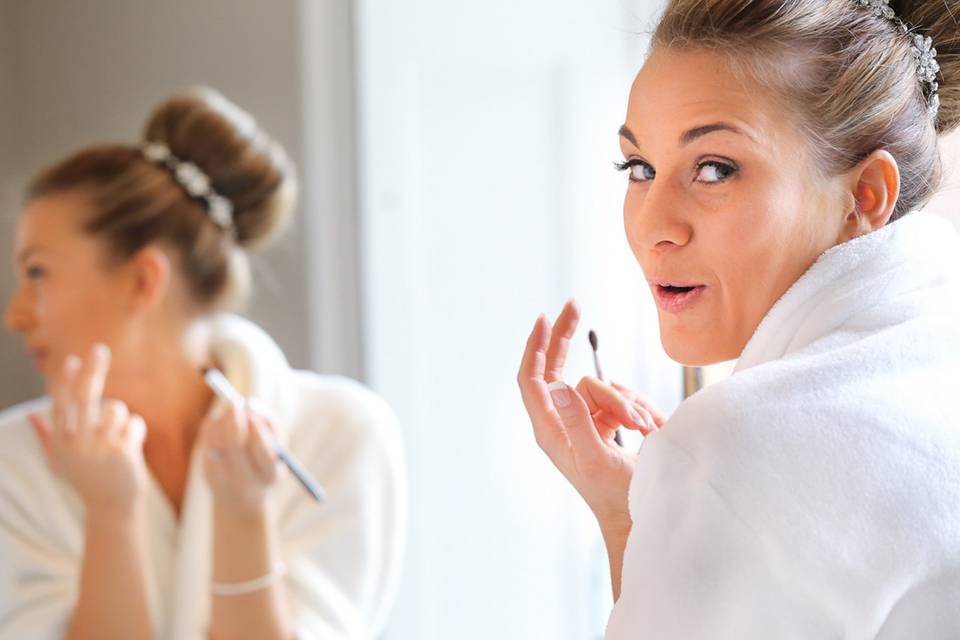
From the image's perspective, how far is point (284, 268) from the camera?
96 cm

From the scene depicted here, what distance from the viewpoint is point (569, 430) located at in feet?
1.81

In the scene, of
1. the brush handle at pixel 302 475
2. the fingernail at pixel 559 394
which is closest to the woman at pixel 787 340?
the fingernail at pixel 559 394

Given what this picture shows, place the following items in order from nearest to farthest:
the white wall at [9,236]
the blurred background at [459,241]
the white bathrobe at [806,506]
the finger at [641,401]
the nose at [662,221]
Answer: the white bathrobe at [806,506]
the nose at [662,221]
the finger at [641,401]
the white wall at [9,236]
the blurred background at [459,241]

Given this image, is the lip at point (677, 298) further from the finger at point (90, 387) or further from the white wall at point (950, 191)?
the finger at point (90, 387)

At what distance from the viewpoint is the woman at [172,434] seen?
2.72 ft

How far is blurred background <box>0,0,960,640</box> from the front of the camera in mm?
958

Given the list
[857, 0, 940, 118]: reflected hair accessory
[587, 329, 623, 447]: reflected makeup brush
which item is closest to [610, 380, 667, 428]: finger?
[587, 329, 623, 447]: reflected makeup brush

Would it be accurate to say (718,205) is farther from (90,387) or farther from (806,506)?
(90,387)

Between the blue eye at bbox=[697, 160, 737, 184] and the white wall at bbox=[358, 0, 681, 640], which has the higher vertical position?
the blue eye at bbox=[697, 160, 737, 184]

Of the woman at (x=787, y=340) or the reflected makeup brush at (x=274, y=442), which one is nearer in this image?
the woman at (x=787, y=340)

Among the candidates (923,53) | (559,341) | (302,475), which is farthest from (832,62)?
(302,475)

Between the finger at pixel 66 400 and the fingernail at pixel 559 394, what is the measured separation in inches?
18.0

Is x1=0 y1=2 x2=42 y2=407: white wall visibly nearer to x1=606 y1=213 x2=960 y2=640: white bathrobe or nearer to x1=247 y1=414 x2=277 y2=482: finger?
x1=247 y1=414 x2=277 y2=482: finger

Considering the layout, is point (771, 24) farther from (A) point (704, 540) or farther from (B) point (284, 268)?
(B) point (284, 268)
